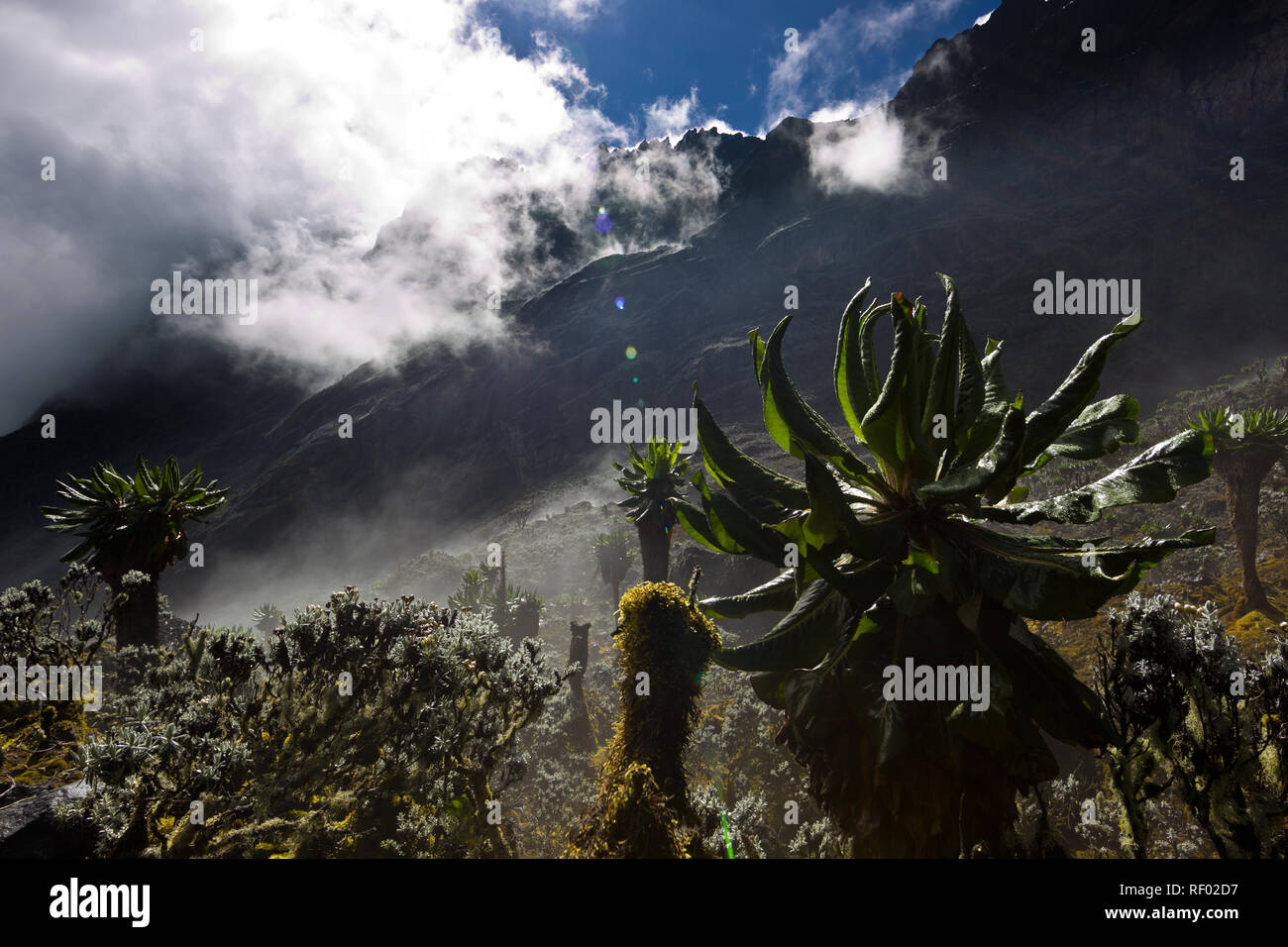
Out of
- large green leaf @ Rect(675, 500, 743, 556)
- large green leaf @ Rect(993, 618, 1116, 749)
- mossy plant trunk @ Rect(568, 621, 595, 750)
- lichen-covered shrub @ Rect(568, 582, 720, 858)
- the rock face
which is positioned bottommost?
mossy plant trunk @ Rect(568, 621, 595, 750)

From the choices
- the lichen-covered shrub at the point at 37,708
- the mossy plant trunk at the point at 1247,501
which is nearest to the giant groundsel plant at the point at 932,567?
the lichen-covered shrub at the point at 37,708

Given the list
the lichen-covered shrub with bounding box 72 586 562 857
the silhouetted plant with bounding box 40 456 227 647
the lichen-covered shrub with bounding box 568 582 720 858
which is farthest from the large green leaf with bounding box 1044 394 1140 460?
the silhouetted plant with bounding box 40 456 227 647

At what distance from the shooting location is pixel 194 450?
452ft

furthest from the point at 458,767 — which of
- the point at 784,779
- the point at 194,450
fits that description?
the point at 194,450

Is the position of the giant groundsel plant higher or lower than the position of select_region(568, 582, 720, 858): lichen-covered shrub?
higher

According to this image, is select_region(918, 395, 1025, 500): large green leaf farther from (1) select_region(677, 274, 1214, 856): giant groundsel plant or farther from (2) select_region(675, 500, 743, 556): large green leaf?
(2) select_region(675, 500, 743, 556): large green leaf

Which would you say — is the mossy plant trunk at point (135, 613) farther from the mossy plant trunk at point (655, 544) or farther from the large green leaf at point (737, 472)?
the mossy plant trunk at point (655, 544)

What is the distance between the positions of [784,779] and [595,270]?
133803 millimetres

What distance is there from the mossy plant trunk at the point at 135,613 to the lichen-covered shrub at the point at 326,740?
90 cm

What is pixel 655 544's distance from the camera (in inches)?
742

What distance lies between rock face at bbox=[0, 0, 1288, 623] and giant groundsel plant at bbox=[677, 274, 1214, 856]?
69524 mm

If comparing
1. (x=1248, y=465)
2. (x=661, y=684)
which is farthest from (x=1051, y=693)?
(x=1248, y=465)

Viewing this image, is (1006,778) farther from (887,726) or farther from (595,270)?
(595,270)

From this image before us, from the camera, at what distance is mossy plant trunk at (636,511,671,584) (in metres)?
18.6
